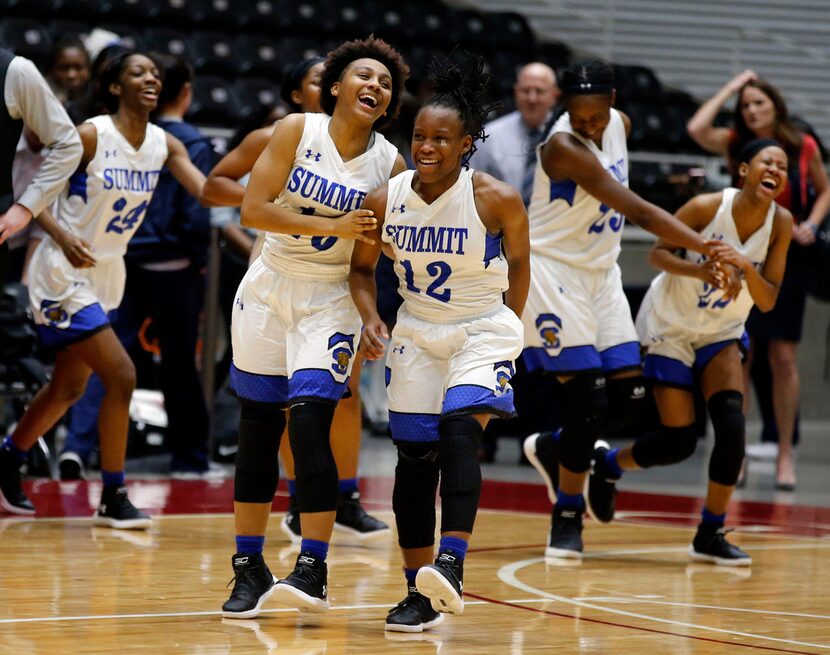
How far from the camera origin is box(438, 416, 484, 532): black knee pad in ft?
13.3

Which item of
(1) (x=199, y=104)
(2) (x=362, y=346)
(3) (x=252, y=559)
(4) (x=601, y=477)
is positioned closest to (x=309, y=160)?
(2) (x=362, y=346)

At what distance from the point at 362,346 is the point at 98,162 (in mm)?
2244

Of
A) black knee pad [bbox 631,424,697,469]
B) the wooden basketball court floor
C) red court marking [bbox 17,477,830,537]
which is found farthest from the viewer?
red court marking [bbox 17,477,830,537]

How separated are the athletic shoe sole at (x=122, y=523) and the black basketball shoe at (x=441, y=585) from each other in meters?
2.28

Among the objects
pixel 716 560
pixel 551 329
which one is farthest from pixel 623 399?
pixel 716 560

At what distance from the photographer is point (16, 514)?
6.13 meters

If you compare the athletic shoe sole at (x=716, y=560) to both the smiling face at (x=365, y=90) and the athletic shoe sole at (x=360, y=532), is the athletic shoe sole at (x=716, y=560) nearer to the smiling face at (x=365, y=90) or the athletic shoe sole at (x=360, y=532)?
the athletic shoe sole at (x=360, y=532)

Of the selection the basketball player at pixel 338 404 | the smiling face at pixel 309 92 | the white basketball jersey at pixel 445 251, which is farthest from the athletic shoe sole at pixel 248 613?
the smiling face at pixel 309 92

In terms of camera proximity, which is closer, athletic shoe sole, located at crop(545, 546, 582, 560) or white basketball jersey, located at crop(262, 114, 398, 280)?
white basketball jersey, located at crop(262, 114, 398, 280)

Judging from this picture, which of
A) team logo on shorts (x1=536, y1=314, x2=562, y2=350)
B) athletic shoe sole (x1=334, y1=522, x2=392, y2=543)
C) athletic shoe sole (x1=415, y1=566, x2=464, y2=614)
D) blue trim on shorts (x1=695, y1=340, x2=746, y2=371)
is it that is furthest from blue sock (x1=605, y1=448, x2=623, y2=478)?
athletic shoe sole (x1=415, y1=566, x2=464, y2=614)

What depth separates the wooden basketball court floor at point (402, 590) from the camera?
3.93m

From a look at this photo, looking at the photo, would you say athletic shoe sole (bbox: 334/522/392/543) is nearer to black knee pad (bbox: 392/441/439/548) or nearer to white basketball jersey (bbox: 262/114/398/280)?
black knee pad (bbox: 392/441/439/548)

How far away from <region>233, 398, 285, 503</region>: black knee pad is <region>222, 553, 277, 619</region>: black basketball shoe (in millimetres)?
179

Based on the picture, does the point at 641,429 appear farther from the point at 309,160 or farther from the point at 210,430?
the point at 309,160
